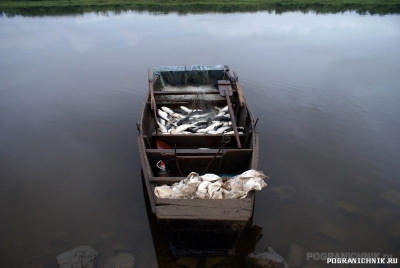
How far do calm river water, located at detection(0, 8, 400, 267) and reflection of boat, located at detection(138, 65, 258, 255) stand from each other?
1.20m

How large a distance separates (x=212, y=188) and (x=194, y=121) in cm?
355

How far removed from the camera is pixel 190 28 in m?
23.8

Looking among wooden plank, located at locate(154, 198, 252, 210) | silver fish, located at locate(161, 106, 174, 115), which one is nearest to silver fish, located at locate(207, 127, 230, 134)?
silver fish, located at locate(161, 106, 174, 115)

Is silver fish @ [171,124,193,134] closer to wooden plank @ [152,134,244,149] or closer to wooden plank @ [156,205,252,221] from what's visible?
wooden plank @ [152,134,244,149]

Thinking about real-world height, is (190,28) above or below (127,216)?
above

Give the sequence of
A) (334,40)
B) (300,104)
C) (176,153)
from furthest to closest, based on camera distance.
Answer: (334,40)
(300,104)
(176,153)

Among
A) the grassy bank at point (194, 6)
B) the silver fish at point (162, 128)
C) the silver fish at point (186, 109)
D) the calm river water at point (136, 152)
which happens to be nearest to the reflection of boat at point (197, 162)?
the silver fish at point (162, 128)

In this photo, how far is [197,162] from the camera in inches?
217

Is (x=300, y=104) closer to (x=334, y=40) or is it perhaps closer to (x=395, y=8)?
(x=334, y=40)

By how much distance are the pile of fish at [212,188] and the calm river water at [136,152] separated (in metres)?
1.56

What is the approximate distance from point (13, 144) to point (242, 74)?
1024cm

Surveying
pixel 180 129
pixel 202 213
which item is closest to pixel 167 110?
pixel 180 129

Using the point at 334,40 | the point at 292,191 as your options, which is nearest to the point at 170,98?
the point at 292,191

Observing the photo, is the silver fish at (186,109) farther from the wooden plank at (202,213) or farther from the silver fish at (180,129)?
the wooden plank at (202,213)
